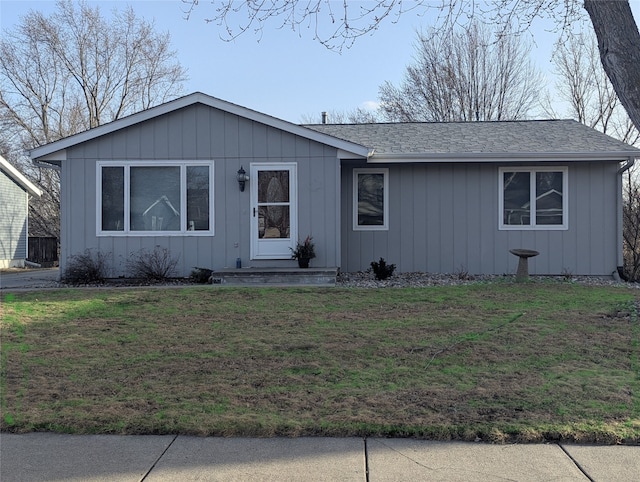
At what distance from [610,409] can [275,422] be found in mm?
2506

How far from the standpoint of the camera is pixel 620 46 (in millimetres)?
5559

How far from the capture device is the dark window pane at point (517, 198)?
12.9 meters

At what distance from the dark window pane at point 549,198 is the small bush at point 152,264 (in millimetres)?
8014

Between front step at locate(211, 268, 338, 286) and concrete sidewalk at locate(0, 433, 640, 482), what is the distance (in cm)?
698

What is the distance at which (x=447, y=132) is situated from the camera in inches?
585

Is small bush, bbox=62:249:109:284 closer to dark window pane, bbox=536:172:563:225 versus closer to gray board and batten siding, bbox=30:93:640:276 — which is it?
gray board and batten siding, bbox=30:93:640:276

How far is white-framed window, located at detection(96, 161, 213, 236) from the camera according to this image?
39.8 feet

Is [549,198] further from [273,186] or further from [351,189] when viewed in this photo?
[273,186]

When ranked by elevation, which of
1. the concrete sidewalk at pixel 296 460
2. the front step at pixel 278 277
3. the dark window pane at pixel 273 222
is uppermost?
the dark window pane at pixel 273 222

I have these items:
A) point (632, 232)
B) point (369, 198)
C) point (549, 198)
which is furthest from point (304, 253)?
point (632, 232)

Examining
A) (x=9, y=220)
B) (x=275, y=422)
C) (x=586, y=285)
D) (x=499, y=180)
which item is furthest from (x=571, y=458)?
(x=9, y=220)

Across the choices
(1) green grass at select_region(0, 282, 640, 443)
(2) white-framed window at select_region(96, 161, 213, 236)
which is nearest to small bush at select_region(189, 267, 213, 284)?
(2) white-framed window at select_region(96, 161, 213, 236)

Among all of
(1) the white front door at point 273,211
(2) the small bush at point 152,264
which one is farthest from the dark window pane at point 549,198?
(2) the small bush at point 152,264

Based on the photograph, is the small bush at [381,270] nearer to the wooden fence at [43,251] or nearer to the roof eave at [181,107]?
the roof eave at [181,107]
